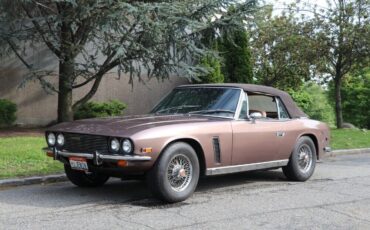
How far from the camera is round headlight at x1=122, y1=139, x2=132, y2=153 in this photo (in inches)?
268

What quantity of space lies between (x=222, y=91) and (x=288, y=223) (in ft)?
9.37

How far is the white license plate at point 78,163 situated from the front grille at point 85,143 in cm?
12

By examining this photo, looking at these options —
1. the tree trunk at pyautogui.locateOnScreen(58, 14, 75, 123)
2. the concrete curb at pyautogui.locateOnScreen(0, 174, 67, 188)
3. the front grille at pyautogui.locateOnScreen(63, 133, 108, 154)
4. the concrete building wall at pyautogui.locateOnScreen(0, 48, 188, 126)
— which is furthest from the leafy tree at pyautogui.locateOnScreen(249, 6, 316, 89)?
the front grille at pyautogui.locateOnScreen(63, 133, 108, 154)

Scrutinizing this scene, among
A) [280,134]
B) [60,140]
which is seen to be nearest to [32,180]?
[60,140]

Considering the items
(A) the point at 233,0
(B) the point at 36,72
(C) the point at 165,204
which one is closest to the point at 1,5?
(B) the point at 36,72

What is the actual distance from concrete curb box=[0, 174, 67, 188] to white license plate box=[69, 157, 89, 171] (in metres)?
1.77

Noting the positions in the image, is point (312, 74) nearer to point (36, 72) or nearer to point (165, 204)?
point (36, 72)

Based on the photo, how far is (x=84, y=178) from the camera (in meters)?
8.30

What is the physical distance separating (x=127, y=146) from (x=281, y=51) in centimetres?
1671

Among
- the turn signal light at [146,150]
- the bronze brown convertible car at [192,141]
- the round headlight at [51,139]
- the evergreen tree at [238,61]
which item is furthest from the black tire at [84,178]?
the evergreen tree at [238,61]

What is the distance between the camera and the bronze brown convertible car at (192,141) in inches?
273

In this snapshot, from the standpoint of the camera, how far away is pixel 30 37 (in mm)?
14164

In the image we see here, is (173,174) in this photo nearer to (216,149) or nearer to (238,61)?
(216,149)

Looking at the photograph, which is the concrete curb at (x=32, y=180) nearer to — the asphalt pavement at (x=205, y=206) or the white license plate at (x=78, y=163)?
the asphalt pavement at (x=205, y=206)
